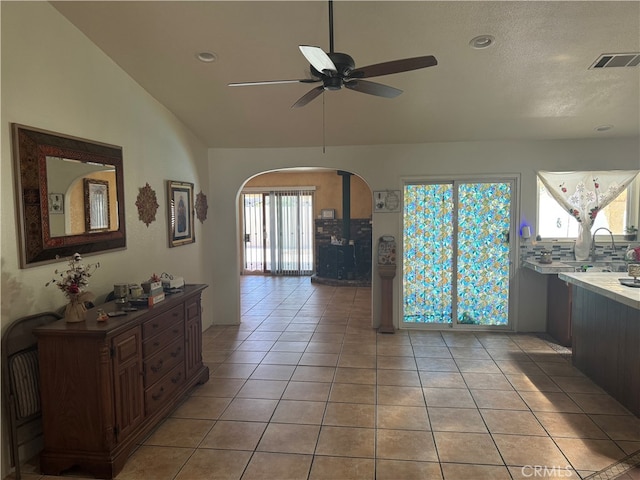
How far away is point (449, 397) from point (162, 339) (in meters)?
2.41

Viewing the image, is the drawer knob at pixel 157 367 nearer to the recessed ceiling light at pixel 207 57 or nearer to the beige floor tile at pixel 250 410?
the beige floor tile at pixel 250 410

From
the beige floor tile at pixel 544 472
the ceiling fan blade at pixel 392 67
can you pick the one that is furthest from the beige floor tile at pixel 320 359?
the ceiling fan blade at pixel 392 67

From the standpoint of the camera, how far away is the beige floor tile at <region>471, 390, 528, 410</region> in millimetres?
3258

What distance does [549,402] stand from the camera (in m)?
3.32

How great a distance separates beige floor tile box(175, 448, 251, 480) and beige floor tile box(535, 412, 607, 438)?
218cm

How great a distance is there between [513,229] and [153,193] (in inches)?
170

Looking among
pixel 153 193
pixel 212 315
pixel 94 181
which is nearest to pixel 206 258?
pixel 212 315

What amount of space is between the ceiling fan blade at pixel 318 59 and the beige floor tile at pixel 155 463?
259 centimetres

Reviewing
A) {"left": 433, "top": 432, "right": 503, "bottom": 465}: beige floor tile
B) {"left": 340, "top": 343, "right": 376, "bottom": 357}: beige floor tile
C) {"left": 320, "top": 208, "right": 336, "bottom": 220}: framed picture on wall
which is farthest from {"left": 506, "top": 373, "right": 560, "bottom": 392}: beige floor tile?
{"left": 320, "top": 208, "right": 336, "bottom": 220}: framed picture on wall

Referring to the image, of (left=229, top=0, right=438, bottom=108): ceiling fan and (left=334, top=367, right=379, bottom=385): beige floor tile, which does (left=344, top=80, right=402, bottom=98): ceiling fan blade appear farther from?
(left=334, top=367, right=379, bottom=385): beige floor tile

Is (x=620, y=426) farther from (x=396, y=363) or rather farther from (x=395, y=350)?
(x=395, y=350)

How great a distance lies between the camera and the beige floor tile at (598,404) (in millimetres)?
3156

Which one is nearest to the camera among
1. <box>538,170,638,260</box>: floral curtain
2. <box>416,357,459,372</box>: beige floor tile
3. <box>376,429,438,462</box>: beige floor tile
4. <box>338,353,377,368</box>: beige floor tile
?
<box>376,429,438,462</box>: beige floor tile

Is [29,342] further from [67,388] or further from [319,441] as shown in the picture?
[319,441]
